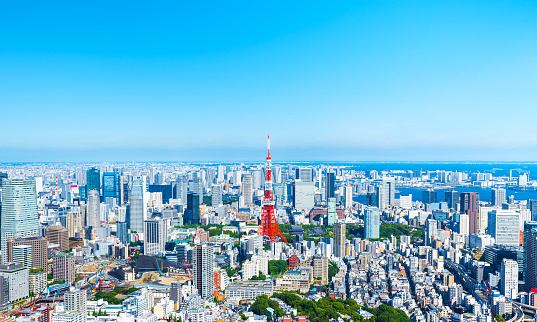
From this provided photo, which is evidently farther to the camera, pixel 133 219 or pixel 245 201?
pixel 245 201

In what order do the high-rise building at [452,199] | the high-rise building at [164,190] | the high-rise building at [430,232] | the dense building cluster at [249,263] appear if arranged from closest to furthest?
the dense building cluster at [249,263]
the high-rise building at [430,232]
the high-rise building at [452,199]
the high-rise building at [164,190]

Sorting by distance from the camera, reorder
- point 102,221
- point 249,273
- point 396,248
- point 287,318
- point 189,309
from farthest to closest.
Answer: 1. point 102,221
2. point 396,248
3. point 249,273
4. point 189,309
5. point 287,318

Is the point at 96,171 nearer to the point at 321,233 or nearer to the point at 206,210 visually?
the point at 206,210

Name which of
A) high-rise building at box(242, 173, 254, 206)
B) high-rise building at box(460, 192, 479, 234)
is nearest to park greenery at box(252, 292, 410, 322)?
high-rise building at box(460, 192, 479, 234)

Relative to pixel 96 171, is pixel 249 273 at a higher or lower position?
lower

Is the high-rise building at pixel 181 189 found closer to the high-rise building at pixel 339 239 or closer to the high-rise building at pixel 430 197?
the high-rise building at pixel 339 239

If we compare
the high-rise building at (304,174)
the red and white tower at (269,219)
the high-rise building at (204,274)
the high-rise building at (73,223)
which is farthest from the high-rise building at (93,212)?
the high-rise building at (304,174)

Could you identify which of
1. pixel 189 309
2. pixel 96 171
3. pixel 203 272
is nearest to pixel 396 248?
pixel 203 272
